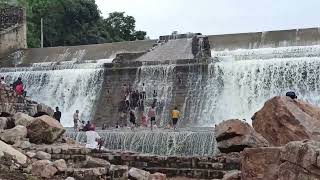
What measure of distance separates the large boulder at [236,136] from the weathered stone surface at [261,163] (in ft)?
11.3

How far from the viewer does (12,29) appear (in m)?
34.9

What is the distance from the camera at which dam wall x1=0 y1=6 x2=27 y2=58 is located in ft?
113

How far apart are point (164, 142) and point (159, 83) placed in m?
7.82

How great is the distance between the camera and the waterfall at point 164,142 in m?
15.7

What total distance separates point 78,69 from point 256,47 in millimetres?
8113

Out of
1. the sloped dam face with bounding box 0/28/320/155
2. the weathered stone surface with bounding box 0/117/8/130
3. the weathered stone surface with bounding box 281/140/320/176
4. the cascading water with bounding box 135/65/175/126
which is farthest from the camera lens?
the cascading water with bounding box 135/65/175/126

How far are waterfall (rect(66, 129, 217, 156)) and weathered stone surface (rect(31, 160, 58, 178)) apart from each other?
675 centimetres

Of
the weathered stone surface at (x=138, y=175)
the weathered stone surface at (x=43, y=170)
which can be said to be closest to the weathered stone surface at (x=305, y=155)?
the weathered stone surface at (x=138, y=175)

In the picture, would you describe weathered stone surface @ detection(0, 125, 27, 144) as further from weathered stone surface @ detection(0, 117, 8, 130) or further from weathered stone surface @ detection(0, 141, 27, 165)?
weathered stone surface @ detection(0, 141, 27, 165)

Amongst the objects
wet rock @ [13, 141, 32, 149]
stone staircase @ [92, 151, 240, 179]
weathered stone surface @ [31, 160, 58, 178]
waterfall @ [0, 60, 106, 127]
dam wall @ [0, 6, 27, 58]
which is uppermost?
dam wall @ [0, 6, 27, 58]

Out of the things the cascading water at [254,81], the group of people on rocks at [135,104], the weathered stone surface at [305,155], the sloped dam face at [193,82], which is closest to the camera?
the weathered stone surface at [305,155]

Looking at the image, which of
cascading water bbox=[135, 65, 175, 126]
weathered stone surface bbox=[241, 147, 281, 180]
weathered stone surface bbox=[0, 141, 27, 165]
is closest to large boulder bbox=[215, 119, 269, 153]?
weathered stone surface bbox=[241, 147, 281, 180]

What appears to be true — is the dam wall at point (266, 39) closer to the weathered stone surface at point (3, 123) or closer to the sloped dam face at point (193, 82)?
the sloped dam face at point (193, 82)

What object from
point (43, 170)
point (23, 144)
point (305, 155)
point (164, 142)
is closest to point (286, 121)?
point (164, 142)
